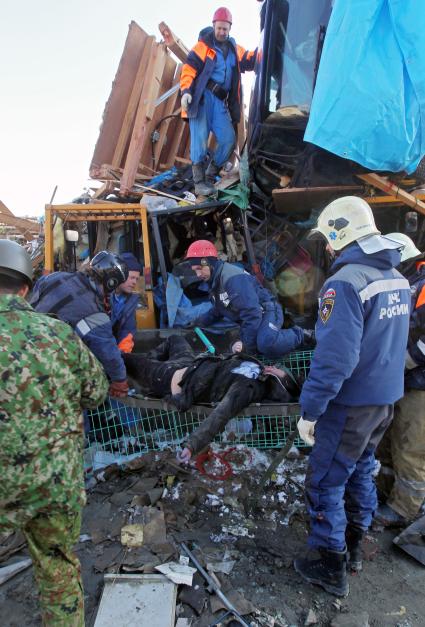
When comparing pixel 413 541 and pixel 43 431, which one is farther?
pixel 413 541

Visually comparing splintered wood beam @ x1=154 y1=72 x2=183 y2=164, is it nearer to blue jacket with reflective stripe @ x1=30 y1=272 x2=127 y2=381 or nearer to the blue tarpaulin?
the blue tarpaulin

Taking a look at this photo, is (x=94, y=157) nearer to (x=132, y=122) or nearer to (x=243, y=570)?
(x=132, y=122)

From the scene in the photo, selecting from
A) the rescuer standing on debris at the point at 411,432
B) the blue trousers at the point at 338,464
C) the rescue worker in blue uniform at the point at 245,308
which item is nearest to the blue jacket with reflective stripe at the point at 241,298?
the rescue worker in blue uniform at the point at 245,308

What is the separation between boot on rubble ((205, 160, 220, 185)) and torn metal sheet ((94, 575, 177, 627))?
16.9 ft

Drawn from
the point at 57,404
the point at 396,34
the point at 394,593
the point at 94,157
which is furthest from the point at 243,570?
the point at 94,157

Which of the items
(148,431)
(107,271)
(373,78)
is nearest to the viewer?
(107,271)

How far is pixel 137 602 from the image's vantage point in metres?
2.13

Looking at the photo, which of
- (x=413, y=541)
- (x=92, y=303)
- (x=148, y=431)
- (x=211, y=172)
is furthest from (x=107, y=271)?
(x=211, y=172)

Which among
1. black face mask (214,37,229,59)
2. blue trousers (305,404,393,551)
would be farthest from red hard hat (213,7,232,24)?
blue trousers (305,404,393,551)

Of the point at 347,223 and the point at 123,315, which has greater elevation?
the point at 347,223

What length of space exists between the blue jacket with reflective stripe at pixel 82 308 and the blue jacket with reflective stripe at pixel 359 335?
1.52 metres

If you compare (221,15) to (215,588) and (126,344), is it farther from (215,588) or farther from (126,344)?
(215,588)

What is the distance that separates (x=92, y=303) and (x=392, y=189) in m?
3.56

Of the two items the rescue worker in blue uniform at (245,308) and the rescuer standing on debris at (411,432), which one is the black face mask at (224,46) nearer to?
the rescue worker in blue uniform at (245,308)
